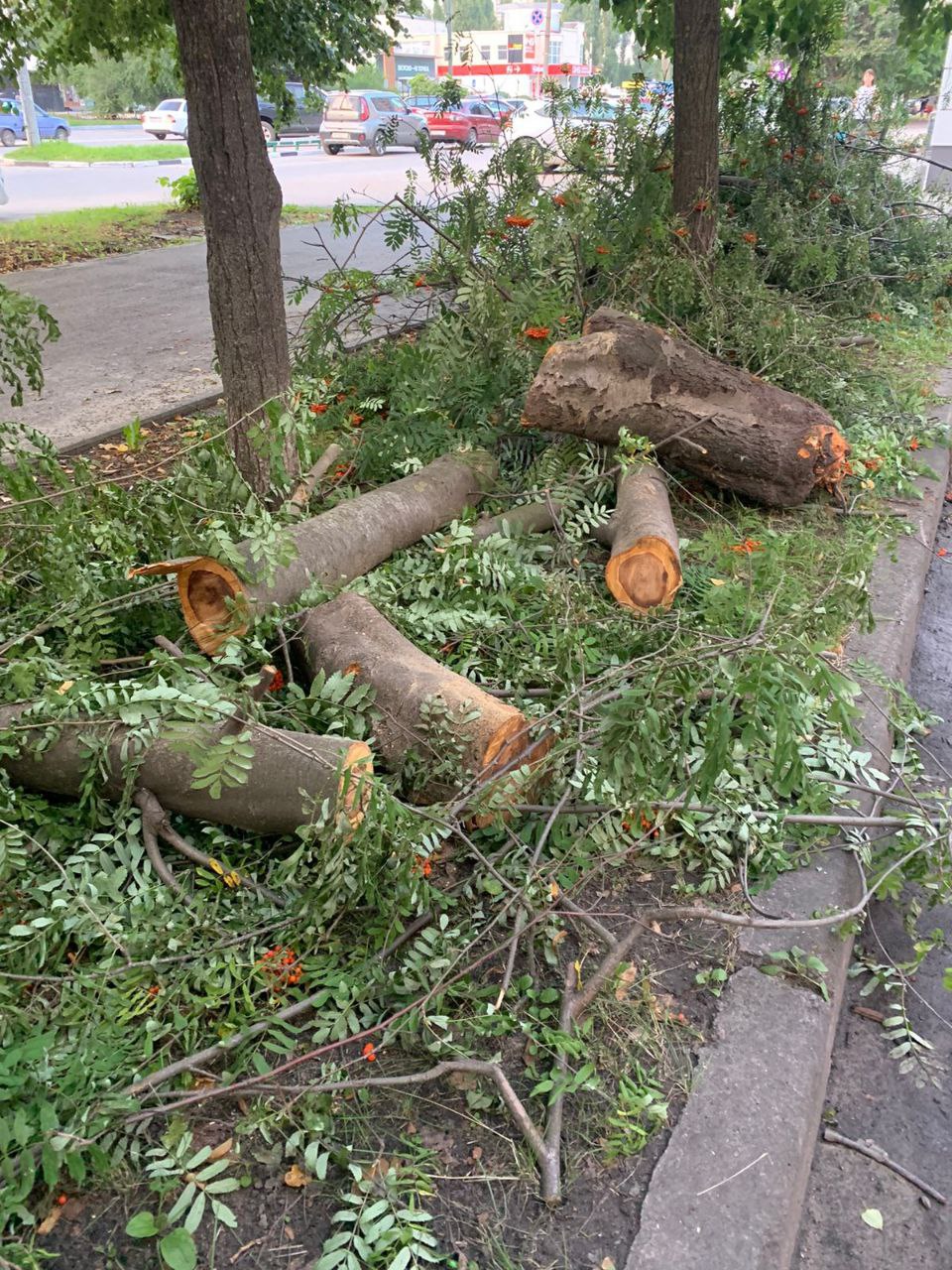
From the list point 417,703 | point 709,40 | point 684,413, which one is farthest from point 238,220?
point 709,40

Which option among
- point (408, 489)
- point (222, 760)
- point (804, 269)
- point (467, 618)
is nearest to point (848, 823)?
point (467, 618)

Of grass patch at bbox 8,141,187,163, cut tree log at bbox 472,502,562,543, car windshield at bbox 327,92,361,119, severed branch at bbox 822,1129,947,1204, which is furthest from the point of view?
car windshield at bbox 327,92,361,119

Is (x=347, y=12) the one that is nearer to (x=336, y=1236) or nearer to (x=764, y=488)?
(x=764, y=488)

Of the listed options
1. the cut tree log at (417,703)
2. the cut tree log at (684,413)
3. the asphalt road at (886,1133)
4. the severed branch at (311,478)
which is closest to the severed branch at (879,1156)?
the asphalt road at (886,1133)

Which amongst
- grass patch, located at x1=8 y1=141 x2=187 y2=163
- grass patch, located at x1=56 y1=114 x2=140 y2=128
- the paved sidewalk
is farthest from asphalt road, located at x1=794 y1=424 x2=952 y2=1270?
grass patch, located at x1=56 y1=114 x2=140 y2=128

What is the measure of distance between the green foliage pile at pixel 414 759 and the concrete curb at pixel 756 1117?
4.2 inches

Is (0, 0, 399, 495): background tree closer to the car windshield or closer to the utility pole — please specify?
the car windshield

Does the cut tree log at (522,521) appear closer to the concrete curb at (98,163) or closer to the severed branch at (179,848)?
the severed branch at (179,848)

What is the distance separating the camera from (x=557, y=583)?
3703mm

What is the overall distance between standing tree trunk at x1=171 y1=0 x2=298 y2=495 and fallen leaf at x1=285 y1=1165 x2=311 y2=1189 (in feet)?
7.72

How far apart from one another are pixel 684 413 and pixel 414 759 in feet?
8.24

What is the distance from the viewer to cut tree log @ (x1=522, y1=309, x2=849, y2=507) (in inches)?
173

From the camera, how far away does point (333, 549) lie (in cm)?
347

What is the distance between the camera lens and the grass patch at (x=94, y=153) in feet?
82.8
